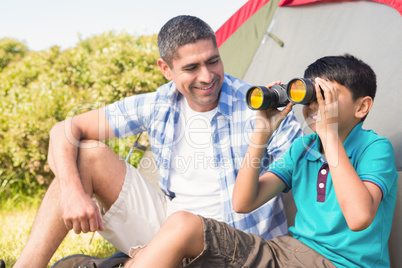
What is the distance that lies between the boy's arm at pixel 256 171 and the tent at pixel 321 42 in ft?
1.55

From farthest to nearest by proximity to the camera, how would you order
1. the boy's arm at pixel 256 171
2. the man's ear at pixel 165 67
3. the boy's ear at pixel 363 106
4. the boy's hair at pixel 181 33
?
1. the man's ear at pixel 165 67
2. the boy's hair at pixel 181 33
3. the boy's arm at pixel 256 171
4. the boy's ear at pixel 363 106

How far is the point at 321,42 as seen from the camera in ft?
7.82

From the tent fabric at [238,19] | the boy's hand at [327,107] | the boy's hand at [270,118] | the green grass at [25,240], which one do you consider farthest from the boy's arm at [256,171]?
the tent fabric at [238,19]

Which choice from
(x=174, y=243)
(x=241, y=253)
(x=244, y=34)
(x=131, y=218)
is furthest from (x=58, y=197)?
(x=244, y=34)

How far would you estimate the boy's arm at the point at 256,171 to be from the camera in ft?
5.55

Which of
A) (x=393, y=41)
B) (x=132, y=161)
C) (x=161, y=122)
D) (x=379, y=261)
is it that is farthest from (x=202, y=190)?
(x=132, y=161)

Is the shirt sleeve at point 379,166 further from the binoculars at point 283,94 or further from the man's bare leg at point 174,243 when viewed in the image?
the man's bare leg at point 174,243

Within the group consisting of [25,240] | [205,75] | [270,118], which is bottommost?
[25,240]

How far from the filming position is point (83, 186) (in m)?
1.93

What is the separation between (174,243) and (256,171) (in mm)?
421

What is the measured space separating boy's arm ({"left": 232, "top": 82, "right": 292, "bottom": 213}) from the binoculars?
50 mm

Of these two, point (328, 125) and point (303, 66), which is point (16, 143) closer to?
point (303, 66)

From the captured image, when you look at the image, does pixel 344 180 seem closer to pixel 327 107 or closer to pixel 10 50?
pixel 327 107

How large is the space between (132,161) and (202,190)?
84.4 inches
